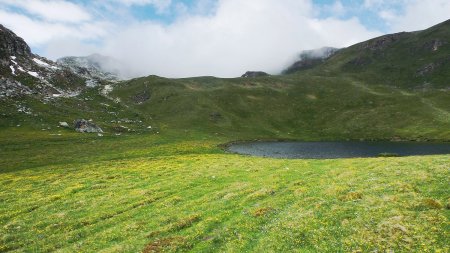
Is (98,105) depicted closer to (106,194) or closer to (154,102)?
(154,102)

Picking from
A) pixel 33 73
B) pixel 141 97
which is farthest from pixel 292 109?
pixel 33 73

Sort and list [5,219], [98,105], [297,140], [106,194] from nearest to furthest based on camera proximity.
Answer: [5,219] → [106,194] → [297,140] → [98,105]

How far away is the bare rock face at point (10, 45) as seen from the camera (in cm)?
15184

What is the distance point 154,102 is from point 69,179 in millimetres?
121212

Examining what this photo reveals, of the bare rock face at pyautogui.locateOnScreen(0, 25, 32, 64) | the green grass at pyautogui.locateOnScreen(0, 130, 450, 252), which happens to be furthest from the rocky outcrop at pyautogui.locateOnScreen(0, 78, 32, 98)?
the green grass at pyautogui.locateOnScreen(0, 130, 450, 252)

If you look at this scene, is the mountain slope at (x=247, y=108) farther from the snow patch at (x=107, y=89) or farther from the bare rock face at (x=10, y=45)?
the bare rock face at (x=10, y=45)

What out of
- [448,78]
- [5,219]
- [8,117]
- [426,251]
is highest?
[448,78]

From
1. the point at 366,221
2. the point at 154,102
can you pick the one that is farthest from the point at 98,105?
the point at 366,221

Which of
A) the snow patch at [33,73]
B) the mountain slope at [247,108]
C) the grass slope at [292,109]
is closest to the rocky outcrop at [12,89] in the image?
the mountain slope at [247,108]

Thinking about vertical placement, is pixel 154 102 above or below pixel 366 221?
above

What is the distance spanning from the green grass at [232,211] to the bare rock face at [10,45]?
132m

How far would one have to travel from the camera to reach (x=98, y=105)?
498 feet

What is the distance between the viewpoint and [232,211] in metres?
26.0

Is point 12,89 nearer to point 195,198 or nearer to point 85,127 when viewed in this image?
point 85,127
